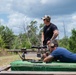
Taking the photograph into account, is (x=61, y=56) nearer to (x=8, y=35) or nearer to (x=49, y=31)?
(x=49, y=31)

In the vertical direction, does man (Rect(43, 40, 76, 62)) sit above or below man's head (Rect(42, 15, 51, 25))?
below

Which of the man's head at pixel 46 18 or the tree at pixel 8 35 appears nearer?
the man's head at pixel 46 18

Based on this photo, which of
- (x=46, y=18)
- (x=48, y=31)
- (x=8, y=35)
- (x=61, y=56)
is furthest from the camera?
(x=8, y=35)

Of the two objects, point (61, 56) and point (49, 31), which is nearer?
point (61, 56)

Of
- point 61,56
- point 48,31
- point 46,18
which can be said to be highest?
point 46,18

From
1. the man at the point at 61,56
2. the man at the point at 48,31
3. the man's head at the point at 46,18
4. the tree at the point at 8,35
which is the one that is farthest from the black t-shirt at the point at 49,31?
the tree at the point at 8,35

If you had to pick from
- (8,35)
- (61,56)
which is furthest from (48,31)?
(8,35)

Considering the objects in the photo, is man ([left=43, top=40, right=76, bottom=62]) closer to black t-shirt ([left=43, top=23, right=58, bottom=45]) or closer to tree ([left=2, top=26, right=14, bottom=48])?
black t-shirt ([left=43, top=23, right=58, bottom=45])

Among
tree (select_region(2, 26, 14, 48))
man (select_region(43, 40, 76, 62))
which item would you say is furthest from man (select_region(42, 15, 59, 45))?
tree (select_region(2, 26, 14, 48))

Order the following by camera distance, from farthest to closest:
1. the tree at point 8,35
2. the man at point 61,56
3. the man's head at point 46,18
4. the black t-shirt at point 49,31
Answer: the tree at point 8,35 → the black t-shirt at point 49,31 → the man's head at point 46,18 → the man at point 61,56

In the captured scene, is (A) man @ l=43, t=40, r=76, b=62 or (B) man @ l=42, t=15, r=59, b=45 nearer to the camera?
(A) man @ l=43, t=40, r=76, b=62

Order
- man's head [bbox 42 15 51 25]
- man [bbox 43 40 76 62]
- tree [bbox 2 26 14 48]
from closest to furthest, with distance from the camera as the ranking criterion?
man [bbox 43 40 76 62] → man's head [bbox 42 15 51 25] → tree [bbox 2 26 14 48]

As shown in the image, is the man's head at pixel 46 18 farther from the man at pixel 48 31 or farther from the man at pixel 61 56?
the man at pixel 61 56

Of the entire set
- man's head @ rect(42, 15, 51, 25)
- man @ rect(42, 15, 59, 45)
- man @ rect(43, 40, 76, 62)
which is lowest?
man @ rect(43, 40, 76, 62)
